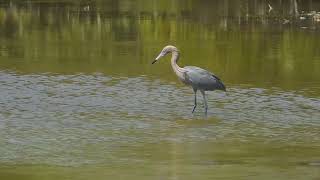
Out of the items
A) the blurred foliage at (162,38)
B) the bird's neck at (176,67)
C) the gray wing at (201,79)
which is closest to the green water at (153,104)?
the blurred foliage at (162,38)

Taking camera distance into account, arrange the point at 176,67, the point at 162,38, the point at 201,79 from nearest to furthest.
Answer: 1. the point at 201,79
2. the point at 176,67
3. the point at 162,38

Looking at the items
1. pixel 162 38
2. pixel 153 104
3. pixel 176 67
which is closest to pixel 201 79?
pixel 176 67

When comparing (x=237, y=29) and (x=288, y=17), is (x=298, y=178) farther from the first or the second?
(x=288, y=17)

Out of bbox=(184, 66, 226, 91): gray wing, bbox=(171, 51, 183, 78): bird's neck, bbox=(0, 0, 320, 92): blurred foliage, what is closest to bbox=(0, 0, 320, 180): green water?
bbox=(0, 0, 320, 92): blurred foliage

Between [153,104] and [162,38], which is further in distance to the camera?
[162,38]

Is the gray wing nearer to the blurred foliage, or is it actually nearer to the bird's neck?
the bird's neck

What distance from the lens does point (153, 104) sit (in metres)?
14.5

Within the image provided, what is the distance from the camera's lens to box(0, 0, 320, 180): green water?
9.95 metres

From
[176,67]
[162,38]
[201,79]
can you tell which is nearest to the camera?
[201,79]

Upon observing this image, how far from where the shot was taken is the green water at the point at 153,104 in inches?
392

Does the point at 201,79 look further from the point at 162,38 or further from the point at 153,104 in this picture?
the point at 162,38

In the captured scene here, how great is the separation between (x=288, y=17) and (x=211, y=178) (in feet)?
88.5

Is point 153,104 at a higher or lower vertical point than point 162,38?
lower

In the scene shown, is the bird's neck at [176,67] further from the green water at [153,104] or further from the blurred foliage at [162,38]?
the blurred foliage at [162,38]
